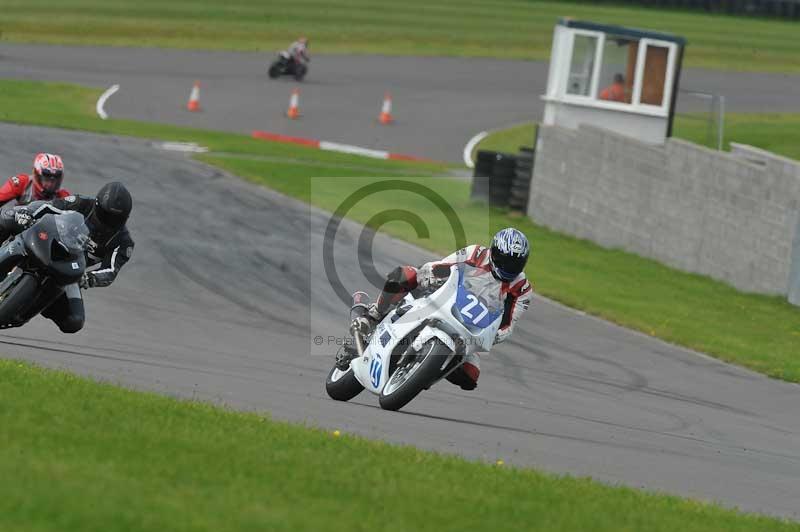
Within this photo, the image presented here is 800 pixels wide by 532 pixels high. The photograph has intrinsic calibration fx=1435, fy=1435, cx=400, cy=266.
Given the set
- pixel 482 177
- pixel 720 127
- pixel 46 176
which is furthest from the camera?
pixel 482 177

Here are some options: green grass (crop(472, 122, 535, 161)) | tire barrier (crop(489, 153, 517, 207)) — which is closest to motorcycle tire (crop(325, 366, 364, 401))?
tire barrier (crop(489, 153, 517, 207))

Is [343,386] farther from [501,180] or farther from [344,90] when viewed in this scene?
[344,90]

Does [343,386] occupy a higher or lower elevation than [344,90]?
higher

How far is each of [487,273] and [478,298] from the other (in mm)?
220

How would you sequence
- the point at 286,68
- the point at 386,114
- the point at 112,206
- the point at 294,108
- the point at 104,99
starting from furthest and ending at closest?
the point at 286,68 < the point at 386,114 < the point at 294,108 < the point at 104,99 < the point at 112,206

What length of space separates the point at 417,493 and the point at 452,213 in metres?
18.3

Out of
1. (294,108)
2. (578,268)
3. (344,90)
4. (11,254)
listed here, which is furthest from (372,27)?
(11,254)

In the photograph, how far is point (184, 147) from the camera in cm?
2944

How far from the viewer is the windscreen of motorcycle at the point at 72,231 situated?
37.7 ft

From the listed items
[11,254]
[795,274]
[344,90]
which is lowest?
[344,90]

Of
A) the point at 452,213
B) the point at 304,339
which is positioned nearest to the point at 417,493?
the point at 304,339

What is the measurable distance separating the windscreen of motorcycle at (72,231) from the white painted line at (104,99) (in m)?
22.4

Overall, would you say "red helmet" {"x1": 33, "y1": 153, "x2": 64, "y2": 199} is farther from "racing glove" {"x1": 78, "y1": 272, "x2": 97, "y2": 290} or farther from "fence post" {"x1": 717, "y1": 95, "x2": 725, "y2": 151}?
"fence post" {"x1": 717, "y1": 95, "x2": 725, "y2": 151}
